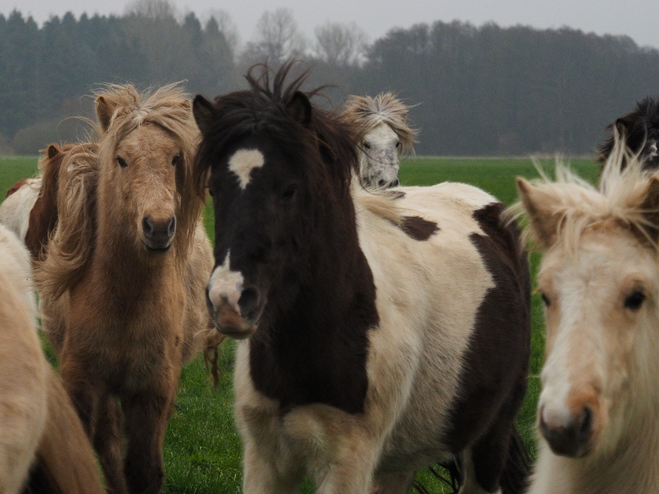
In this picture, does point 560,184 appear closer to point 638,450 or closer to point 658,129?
point 638,450

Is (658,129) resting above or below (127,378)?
above

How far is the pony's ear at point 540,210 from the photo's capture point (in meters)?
2.67

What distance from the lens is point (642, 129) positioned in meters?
5.45

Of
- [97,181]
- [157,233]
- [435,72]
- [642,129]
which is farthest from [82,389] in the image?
[435,72]

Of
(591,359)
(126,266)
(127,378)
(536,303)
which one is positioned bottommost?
(536,303)

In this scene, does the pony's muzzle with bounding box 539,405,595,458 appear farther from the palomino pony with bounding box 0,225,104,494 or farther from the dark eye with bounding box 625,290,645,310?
the palomino pony with bounding box 0,225,104,494

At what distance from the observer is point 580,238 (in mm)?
2426

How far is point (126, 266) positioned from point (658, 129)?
11.8 ft

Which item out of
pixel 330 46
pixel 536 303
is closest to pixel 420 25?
pixel 330 46

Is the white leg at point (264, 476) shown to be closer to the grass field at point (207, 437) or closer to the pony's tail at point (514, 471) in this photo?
the grass field at point (207, 437)

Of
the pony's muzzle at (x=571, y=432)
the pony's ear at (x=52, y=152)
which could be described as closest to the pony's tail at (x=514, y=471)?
the pony's muzzle at (x=571, y=432)

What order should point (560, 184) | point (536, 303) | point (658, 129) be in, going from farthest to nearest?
point (536, 303) → point (658, 129) → point (560, 184)

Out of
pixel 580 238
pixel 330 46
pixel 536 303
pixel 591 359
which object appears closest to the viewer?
pixel 591 359

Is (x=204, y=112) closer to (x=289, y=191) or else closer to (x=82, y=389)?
(x=289, y=191)
